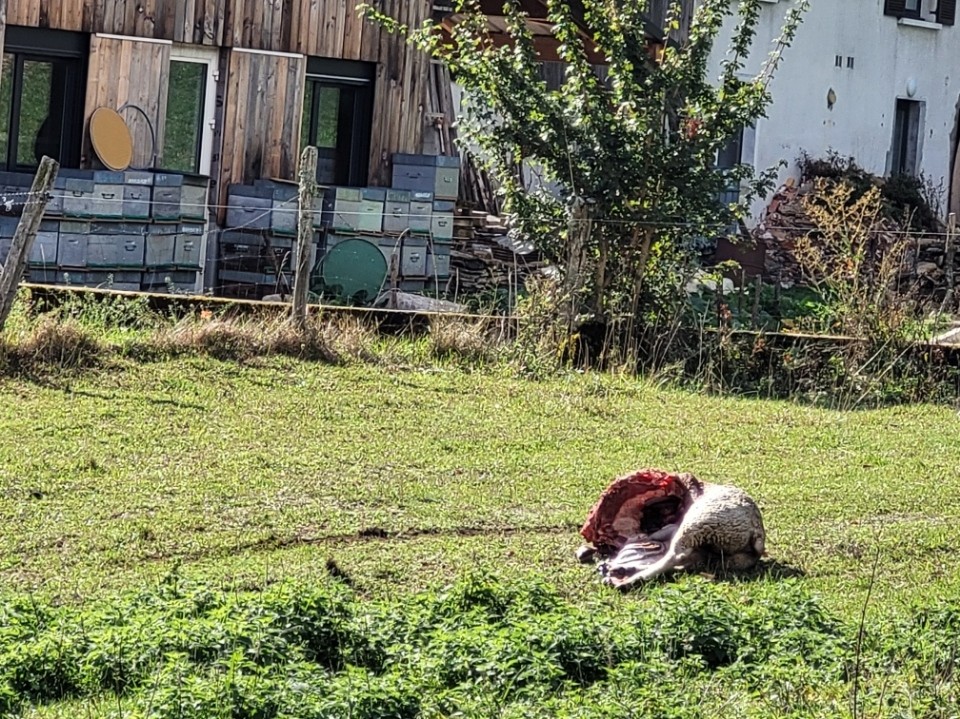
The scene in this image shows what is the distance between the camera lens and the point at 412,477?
451 inches

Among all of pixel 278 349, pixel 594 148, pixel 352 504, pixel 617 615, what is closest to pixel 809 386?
pixel 594 148

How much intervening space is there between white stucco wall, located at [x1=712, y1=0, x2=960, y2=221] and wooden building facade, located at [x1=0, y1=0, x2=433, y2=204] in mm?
7575

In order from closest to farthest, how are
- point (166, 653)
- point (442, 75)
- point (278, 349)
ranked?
point (166, 653) < point (278, 349) < point (442, 75)

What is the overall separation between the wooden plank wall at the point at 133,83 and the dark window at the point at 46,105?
237 mm

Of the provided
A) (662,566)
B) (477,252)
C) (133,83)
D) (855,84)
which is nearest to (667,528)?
(662,566)

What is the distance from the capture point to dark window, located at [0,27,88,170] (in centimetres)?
2031

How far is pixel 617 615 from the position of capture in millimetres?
8047

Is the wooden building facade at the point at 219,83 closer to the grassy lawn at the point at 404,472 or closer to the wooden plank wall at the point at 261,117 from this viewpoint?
the wooden plank wall at the point at 261,117

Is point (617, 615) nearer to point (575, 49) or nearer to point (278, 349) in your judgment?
point (278, 349)

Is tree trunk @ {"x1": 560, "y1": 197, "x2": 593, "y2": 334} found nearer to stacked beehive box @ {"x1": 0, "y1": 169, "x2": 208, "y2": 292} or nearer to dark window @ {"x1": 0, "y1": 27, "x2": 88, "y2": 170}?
stacked beehive box @ {"x1": 0, "y1": 169, "x2": 208, "y2": 292}

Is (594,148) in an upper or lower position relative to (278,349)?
upper

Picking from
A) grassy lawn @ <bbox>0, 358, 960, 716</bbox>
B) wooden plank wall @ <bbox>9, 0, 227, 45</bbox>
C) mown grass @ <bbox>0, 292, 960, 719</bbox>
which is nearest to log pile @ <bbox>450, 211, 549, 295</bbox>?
wooden plank wall @ <bbox>9, 0, 227, 45</bbox>

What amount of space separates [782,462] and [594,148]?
4.87 meters

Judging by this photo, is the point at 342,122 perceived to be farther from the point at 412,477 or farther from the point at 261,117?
the point at 412,477
